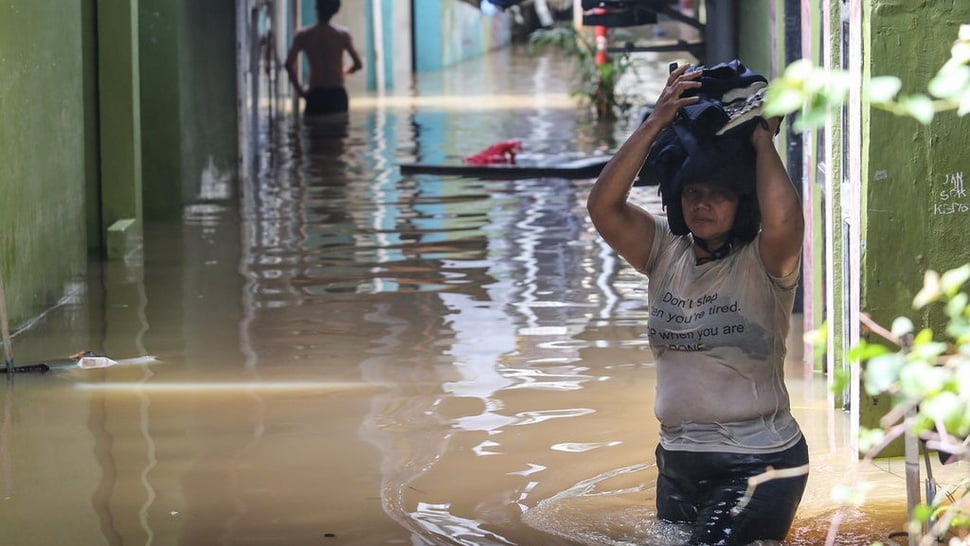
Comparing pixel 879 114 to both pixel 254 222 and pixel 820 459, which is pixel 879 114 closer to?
pixel 820 459

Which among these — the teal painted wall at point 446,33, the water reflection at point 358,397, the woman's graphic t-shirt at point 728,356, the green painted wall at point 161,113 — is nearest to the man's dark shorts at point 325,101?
the green painted wall at point 161,113

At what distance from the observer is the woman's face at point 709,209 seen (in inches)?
166

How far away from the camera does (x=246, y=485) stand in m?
5.54

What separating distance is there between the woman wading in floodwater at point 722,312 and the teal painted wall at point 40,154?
16.0ft

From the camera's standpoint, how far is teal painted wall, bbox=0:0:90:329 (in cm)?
830

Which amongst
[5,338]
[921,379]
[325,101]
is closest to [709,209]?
[921,379]

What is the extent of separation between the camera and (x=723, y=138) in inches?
164

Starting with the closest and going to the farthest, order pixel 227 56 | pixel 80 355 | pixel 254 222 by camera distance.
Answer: pixel 80 355
pixel 254 222
pixel 227 56

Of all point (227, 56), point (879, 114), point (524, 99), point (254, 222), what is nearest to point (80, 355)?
point (879, 114)

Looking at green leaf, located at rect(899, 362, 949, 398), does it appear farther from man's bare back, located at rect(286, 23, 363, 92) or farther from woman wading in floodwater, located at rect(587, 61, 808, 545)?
man's bare back, located at rect(286, 23, 363, 92)

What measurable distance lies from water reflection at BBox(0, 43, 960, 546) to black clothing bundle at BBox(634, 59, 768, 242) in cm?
99

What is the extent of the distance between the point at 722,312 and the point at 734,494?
49 centimetres

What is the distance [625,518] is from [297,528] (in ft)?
3.50

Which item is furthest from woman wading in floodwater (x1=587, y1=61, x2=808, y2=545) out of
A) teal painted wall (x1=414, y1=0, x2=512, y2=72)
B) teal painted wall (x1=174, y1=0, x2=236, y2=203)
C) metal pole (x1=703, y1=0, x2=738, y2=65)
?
teal painted wall (x1=414, y1=0, x2=512, y2=72)
